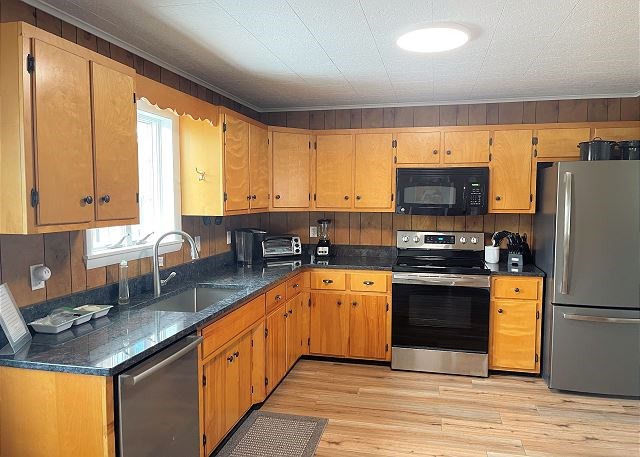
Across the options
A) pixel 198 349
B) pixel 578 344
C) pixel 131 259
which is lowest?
pixel 578 344

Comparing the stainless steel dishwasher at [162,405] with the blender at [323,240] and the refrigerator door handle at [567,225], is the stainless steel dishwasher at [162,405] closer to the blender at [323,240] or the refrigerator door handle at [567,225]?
the blender at [323,240]

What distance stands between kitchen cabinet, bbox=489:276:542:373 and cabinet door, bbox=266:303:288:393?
1.62 meters

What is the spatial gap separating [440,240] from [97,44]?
118 inches

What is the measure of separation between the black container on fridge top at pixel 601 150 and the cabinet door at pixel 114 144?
3.04 m

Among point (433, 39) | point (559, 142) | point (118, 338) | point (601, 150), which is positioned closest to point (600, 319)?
point (601, 150)

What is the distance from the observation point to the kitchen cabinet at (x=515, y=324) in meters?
3.60

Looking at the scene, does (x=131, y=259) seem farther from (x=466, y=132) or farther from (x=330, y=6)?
(x=466, y=132)

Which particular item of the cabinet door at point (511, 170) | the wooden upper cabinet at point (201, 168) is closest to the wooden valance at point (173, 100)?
the wooden upper cabinet at point (201, 168)

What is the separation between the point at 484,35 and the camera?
242 cm

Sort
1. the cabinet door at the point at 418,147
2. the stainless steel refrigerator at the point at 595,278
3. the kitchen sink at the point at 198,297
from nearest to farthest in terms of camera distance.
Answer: the kitchen sink at the point at 198,297 → the stainless steel refrigerator at the point at 595,278 → the cabinet door at the point at 418,147

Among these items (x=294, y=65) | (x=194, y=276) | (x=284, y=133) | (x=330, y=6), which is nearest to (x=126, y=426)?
(x=194, y=276)

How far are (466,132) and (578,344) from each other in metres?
1.82

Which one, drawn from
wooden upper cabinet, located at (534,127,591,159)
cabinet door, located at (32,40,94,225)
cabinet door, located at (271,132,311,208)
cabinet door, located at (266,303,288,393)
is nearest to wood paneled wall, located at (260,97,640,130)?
wooden upper cabinet, located at (534,127,591,159)

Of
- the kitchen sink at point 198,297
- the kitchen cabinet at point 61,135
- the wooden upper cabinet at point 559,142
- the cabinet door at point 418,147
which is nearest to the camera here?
the kitchen cabinet at point 61,135
